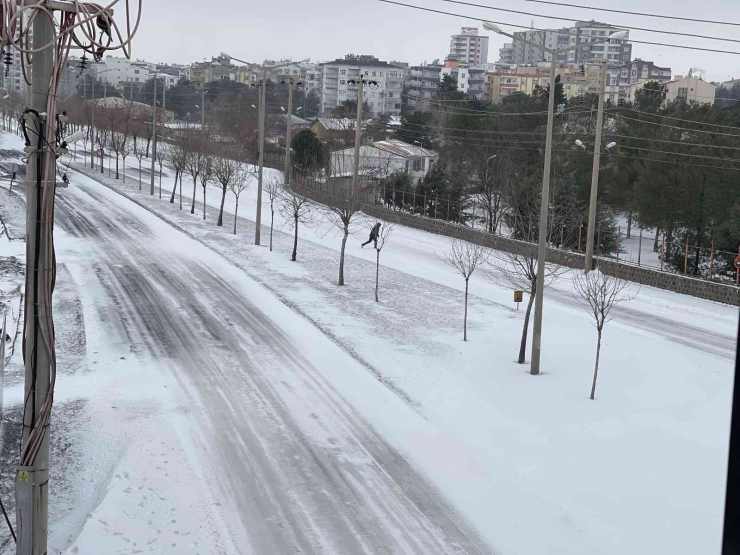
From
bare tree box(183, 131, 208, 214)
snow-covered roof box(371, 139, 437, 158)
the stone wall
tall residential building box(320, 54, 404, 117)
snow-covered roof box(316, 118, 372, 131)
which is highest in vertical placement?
tall residential building box(320, 54, 404, 117)

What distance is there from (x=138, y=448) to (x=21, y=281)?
1368 centimetres

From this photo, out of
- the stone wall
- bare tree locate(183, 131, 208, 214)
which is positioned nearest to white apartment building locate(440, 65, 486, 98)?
bare tree locate(183, 131, 208, 214)

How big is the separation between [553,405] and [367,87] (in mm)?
143025

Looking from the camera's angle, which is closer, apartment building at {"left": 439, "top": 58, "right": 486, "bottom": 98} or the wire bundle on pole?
the wire bundle on pole

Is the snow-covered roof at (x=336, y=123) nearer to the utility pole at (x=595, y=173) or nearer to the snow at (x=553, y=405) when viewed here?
the utility pole at (x=595, y=173)

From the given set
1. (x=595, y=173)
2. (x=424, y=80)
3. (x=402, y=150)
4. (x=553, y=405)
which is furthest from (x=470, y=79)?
(x=553, y=405)

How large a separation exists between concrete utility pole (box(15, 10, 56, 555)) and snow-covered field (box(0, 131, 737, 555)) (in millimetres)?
2944

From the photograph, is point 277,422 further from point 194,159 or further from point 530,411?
point 194,159

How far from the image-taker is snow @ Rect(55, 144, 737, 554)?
1148cm

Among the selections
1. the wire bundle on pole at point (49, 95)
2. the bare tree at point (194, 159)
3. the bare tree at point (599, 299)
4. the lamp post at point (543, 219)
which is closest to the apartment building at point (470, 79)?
the bare tree at point (194, 159)

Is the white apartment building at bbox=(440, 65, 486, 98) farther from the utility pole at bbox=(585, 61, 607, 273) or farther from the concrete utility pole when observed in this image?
the concrete utility pole

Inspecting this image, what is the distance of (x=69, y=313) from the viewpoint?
21.5 metres

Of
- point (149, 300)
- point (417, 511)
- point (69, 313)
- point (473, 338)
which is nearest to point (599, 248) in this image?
point (473, 338)

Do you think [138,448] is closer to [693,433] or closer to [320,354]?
[320,354]
